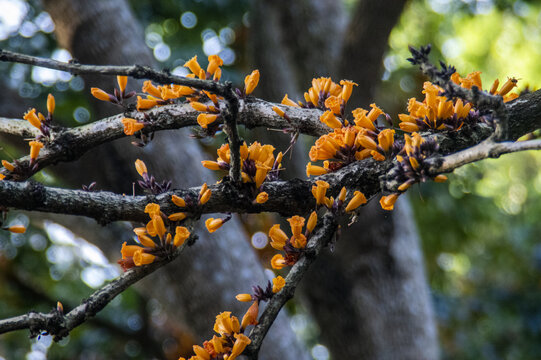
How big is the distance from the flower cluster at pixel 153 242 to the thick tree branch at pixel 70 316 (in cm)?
2

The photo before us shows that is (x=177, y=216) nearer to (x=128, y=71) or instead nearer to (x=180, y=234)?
(x=180, y=234)

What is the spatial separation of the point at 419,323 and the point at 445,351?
4.04 meters

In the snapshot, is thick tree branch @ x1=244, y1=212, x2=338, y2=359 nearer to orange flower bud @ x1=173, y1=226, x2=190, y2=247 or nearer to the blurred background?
orange flower bud @ x1=173, y1=226, x2=190, y2=247

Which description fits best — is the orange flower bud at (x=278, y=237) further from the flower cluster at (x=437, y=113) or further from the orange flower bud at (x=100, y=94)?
the orange flower bud at (x=100, y=94)

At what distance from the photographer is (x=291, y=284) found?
1427mm

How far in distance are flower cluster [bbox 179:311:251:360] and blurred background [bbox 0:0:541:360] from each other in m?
2.82

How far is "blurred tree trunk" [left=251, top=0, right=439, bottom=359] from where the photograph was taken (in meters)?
4.58

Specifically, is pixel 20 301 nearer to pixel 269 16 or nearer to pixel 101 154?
pixel 101 154

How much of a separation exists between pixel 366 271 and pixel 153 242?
146 inches

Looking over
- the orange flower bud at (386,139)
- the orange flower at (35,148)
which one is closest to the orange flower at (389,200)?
the orange flower bud at (386,139)

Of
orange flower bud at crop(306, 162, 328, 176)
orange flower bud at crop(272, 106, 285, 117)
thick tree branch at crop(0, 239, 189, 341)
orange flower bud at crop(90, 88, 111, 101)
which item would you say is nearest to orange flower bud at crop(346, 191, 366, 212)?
orange flower bud at crop(306, 162, 328, 176)

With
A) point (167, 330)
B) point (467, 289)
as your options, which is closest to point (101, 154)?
point (167, 330)

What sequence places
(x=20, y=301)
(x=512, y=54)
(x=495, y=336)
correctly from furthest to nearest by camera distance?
(x=512, y=54)
(x=495, y=336)
(x=20, y=301)

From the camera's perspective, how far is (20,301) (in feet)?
21.5
